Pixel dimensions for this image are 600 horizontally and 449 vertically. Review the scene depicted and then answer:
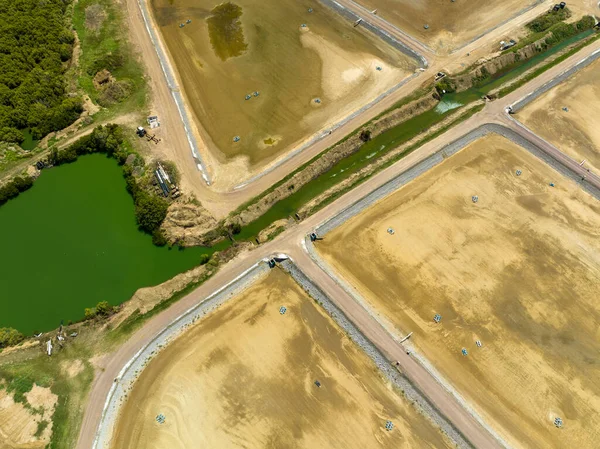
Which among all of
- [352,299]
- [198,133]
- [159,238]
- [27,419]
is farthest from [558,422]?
[198,133]

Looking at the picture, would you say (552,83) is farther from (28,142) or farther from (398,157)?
(28,142)

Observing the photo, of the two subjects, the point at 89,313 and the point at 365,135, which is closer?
the point at 89,313

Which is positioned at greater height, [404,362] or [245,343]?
[245,343]

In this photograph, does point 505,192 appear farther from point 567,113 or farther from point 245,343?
point 245,343

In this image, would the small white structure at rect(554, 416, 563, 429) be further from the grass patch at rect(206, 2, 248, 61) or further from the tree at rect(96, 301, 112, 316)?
the grass patch at rect(206, 2, 248, 61)

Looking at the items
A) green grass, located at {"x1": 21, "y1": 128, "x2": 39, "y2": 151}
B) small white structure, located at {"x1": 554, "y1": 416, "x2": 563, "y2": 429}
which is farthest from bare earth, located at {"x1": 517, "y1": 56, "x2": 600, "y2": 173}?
green grass, located at {"x1": 21, "y1": 128, "x2": 39, "y2": 151}

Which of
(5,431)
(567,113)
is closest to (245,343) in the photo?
(5,431)

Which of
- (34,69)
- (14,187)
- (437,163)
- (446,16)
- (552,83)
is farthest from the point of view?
(446,16)
